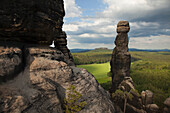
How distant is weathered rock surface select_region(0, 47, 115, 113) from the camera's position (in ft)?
25.1

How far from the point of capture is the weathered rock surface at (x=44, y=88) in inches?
302

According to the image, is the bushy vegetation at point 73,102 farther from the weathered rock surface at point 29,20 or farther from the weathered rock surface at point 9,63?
the weathered rock surface at point 29,20

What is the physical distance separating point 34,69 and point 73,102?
5192 millimetres

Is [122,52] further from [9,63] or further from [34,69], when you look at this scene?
[9,63]

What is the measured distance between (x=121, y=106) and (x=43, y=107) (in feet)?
104

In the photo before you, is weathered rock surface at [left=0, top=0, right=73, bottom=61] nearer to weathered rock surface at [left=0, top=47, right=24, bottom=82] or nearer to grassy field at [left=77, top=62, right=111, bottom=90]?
weathered rock surface at [left=0, top=47, right=24, bottom=82]

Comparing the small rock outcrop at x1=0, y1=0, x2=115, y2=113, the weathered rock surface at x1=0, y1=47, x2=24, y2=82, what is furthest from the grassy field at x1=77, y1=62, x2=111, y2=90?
the weathered rock surface at x1=0, y1=47, x2=24, y2=82

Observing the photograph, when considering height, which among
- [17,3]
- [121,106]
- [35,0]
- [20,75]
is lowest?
[121,106]

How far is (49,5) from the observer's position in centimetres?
1238

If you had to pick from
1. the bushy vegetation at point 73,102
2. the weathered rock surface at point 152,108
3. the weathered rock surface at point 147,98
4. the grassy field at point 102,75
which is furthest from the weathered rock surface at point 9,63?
the grassy field at point 102,75

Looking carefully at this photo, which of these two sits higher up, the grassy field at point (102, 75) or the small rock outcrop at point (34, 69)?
the small rock outcrop at point (34, 69)

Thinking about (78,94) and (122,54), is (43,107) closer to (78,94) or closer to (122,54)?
(78,94)

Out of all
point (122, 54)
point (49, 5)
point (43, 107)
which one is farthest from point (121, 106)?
point (49, 5)

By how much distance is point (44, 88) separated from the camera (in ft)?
30.7
